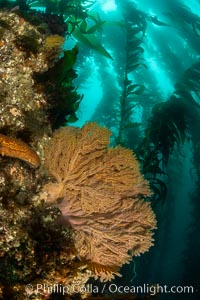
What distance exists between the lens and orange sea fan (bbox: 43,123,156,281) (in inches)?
135

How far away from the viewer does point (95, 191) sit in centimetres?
343

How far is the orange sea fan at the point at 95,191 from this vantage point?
3.43 metres

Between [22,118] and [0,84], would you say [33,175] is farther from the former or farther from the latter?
[0,84]

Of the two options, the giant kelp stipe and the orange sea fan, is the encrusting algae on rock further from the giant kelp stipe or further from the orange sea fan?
the orange sea fan

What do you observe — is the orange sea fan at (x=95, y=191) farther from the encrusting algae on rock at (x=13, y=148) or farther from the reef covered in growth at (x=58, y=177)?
the encrusting algae on rock at (x=13, y=148)

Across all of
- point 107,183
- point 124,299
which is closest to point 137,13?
point 107,183

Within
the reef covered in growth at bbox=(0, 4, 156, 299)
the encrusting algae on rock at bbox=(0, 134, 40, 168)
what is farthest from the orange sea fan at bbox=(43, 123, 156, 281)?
the encrusting algae on rock at bbox=(0, 134, 40, 168)

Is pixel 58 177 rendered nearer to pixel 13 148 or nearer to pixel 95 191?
pixel 95 191

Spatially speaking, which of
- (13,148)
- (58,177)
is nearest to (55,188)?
(58,177)

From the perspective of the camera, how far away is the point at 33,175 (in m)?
3.32

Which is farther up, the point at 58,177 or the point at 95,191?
the point at 58,177

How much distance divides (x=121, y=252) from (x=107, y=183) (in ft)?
2.68

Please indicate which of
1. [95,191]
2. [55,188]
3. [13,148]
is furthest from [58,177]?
[13,148]

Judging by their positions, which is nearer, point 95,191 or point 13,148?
point 13,148
